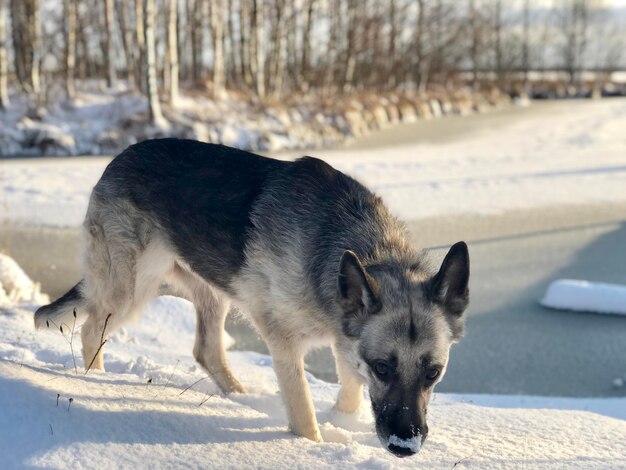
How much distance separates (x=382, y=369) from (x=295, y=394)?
0.68m

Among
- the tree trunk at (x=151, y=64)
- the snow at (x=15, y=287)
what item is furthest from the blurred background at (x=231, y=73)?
the snow at (x=15, y=287)

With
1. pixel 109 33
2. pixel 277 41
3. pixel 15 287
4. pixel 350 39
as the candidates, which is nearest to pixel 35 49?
pixel 109 33

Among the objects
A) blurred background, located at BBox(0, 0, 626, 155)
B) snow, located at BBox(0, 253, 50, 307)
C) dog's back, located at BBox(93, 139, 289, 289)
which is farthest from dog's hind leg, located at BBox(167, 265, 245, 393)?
blurred background, located at BBox(0, 0, 626, 155)

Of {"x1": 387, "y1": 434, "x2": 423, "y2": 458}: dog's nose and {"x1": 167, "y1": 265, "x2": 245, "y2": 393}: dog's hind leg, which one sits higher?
{"x1": 387, "y1": 434, "x2": 423, "y2": 458}: dog's nose

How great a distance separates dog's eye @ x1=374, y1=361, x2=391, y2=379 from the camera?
9.35 feet

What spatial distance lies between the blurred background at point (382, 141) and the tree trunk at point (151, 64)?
53 mm

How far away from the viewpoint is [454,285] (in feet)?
9.85

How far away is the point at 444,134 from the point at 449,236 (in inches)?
520

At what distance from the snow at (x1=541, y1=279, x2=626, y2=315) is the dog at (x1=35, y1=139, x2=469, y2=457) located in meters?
3.40

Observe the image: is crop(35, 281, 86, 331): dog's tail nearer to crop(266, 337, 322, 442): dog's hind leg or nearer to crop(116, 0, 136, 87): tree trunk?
crop(266, 337, 322, 442): dog's hind leg

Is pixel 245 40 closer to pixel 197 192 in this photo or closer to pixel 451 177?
pixel 451 177

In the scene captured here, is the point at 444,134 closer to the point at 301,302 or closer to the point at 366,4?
the point at 366,4

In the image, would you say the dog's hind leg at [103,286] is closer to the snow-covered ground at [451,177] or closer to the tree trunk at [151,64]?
the snow-covered ground at [451,177]

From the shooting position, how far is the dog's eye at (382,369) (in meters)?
2.85
